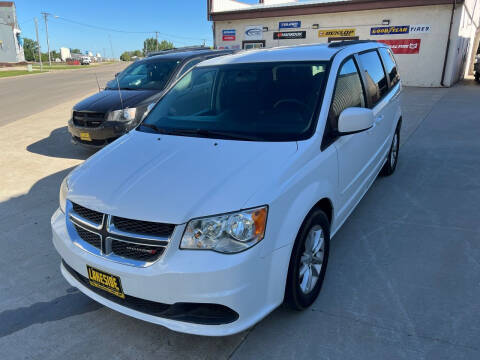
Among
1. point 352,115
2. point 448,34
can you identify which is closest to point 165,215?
point 352,115

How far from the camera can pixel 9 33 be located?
2279 inches

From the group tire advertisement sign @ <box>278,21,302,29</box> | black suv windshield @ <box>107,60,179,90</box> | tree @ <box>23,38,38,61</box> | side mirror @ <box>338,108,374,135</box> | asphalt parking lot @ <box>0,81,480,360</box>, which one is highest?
tree @ <box>23,38,38,61</box>

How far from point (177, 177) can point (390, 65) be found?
156 inches

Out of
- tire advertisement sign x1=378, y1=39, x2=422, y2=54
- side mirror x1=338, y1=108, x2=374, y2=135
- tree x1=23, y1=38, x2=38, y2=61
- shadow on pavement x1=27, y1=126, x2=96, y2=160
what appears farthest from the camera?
tree x1=23, y1=38, x2=38, y2=61

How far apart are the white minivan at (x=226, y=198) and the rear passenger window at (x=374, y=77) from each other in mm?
Answer: 374

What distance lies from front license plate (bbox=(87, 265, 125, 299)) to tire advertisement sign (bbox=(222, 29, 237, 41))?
64.8 feet

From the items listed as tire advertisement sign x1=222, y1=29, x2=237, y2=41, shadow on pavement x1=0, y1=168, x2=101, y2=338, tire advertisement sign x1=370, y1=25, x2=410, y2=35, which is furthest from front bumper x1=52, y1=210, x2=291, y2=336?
tire advertisement sign x1=222, y1=29, x2=237, y2=41

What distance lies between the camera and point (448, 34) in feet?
51.1

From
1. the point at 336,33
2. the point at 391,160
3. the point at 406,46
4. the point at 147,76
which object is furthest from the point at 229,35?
the point at 391,160

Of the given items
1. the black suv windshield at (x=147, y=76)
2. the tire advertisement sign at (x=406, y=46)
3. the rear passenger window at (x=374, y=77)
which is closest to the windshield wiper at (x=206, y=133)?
the rear passenger window at (x=374, y=77)

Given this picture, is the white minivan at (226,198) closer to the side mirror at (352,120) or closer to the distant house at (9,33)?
the side mirror at (352,120)

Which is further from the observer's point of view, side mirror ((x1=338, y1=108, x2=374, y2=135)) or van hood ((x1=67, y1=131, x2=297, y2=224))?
side mirror ((x1=338, y1=108, x2=374, y2=135))

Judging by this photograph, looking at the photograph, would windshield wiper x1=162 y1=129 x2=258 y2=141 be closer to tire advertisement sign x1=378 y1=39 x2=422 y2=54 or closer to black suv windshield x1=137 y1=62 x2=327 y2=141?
black suv windshield x1=137 y1=62 x2=327 y2=141

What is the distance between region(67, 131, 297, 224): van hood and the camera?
2.24 m
